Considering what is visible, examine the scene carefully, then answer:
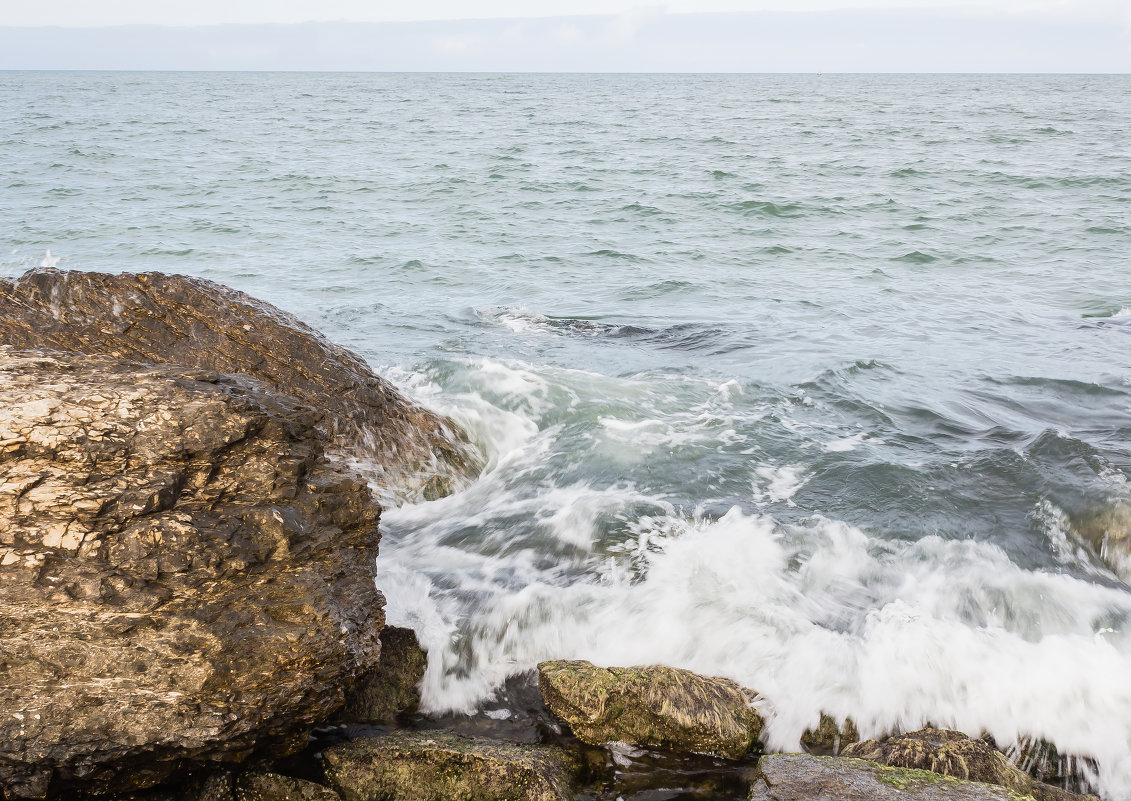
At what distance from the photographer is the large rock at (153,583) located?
10.1 feet

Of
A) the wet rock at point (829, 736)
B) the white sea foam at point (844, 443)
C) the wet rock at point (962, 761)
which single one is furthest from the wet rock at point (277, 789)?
the white sea foam at point (844, 443)

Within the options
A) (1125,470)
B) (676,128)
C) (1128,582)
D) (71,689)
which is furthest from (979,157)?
(71,689)

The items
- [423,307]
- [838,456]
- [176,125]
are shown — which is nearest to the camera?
[838,456]

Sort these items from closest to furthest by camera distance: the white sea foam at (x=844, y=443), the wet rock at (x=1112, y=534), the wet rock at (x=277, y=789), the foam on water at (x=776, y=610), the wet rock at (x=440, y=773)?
the wet rock at (x=277, y=789) → the wet rock at (x=440, y=773) → the foam on water at (x=776, y=610) → the wet rock at (x=1112, y=534) → the white sea foam at (x=844, y=443)

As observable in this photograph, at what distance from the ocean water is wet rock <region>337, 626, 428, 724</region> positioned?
0.44ft

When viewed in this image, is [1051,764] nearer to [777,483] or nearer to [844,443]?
[777,483]

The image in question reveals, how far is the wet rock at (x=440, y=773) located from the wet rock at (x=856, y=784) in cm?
82

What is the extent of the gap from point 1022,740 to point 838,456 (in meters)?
3.30

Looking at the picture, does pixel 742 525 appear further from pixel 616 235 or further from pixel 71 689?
pixel 616 235

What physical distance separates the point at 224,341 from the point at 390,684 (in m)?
3.00

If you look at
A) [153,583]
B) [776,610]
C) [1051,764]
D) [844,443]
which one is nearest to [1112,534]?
[844,443]

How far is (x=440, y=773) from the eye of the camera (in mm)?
3436

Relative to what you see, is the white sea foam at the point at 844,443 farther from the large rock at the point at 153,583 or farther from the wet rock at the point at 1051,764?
the large rock at the point at 153,583

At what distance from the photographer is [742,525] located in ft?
19.2
